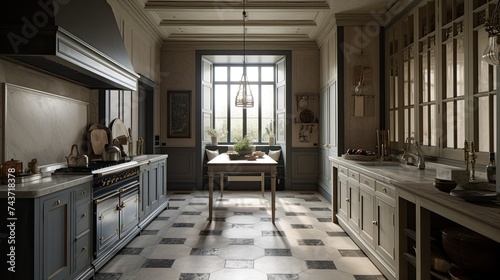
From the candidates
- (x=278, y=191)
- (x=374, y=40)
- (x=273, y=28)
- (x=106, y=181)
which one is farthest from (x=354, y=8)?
(x=106, y=181)

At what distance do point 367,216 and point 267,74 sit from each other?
5426 millimetres

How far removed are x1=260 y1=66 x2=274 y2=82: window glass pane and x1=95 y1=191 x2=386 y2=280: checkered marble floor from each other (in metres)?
3.73

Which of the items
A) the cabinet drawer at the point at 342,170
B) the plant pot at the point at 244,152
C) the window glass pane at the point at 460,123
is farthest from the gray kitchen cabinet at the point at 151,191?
the window glass pane at the point at 460,123

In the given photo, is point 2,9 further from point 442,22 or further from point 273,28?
point 273,28

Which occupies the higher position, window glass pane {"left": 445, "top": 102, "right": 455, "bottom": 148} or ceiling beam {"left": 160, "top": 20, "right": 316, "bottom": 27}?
ceiling beam {"left": 160, "top": 20, "right": 316, "bottom": 27}

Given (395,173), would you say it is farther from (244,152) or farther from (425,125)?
(244,152)

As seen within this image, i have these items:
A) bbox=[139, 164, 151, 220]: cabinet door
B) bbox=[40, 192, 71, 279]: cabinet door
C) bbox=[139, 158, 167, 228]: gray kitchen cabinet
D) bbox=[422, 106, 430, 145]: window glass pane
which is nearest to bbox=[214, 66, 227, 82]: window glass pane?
bbox=[139, 158, 167, 228]: gray kitchen cabinet

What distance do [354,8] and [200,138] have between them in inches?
161

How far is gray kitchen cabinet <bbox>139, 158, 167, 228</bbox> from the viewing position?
171 inches

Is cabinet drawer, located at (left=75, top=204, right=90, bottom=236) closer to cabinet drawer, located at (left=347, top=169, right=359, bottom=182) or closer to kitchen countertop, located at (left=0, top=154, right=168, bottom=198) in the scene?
kitchen countertop, located at (left=0, top=154, right=168, bottom=198)

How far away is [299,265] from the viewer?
10.3 feet

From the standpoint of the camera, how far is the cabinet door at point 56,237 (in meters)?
2.22

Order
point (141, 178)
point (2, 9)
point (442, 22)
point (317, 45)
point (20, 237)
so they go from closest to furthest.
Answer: point (20, 237)
point (2, 9)
point (442, 22)
point (141, 178)
point (317, 45)

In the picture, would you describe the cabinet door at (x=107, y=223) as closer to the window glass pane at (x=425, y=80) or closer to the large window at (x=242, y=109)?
the window glass pane at (x=425, y=80)
